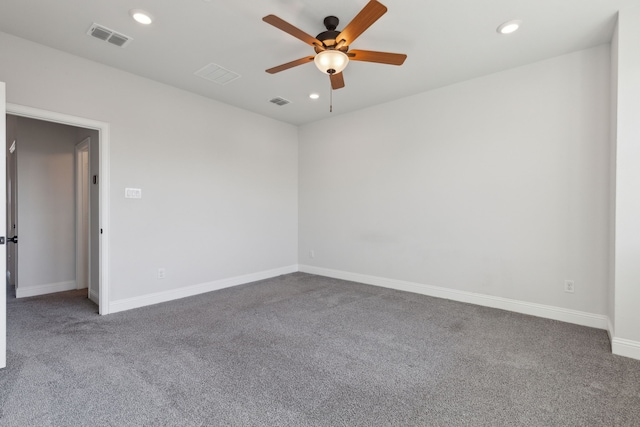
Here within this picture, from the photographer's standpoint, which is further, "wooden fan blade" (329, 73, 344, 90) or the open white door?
"wooden fan blade" (329, 73, 344, 90)

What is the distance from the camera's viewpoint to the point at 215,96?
4.38 meters

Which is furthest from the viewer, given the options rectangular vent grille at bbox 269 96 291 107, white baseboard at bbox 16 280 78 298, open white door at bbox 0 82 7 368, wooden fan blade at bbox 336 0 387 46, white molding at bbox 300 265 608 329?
rectangular vent grille at bbox 269 96 291 107

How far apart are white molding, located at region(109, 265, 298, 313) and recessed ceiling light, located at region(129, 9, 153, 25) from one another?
2.89 metres

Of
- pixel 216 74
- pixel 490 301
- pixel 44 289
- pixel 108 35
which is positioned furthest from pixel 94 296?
pixel 490 301

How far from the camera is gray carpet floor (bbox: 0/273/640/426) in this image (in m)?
1.79

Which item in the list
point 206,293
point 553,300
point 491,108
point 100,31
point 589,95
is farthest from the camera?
point 206,293

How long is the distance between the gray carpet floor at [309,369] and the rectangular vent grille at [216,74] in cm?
275

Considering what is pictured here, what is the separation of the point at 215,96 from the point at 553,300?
4.80 metres

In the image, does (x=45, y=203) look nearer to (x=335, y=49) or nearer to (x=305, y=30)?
(x=305, y=30)

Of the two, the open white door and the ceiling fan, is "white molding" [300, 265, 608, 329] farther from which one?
the open white door

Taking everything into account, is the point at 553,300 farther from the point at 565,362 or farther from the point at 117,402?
the point at 117,402

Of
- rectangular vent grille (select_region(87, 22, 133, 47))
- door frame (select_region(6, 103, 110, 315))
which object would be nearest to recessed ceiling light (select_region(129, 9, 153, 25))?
rectangular vent grille (select_region(87, 22, 133, 47))

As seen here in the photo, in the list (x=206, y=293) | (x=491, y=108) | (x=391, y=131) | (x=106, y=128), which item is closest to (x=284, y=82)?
(x=391, y=131)

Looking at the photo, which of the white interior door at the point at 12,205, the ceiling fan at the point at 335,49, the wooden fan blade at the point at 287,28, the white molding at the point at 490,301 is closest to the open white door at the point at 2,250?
the white interior door at the point at 12,205
